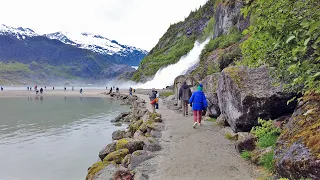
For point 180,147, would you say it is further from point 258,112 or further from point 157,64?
point 157,64

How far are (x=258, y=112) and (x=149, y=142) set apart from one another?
452 centimetres

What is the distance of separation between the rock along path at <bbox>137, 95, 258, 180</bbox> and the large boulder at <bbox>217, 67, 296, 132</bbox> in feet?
3.98

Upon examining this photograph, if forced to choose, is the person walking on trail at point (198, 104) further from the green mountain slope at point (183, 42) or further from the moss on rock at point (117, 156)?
the green mountain slope at point (183, 42)

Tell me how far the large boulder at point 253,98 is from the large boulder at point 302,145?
2861mm

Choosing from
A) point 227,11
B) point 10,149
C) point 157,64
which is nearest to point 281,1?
point 10,149

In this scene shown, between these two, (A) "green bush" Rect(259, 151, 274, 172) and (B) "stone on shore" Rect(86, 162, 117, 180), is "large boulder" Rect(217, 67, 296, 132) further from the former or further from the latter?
(B) "stone on shore" Rect(86, 162, 117, 180)

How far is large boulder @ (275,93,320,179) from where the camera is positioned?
5.74 m

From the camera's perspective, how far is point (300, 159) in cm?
595

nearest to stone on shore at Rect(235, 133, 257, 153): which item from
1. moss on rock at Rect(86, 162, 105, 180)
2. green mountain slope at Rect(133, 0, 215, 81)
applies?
moss on rock at Rect(86, 162, 105, 180)

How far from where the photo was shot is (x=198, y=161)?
30.9ft

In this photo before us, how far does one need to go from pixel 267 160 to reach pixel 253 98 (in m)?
3.35

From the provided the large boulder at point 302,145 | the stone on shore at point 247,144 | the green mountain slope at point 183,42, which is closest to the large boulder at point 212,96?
the stone on shore at point 247,144

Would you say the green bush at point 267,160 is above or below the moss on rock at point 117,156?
above

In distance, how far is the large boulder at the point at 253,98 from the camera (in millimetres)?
10914
